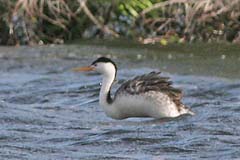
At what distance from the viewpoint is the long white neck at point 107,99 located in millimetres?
10891

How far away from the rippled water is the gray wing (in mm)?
330

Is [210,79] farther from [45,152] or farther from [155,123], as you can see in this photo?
[45,152]

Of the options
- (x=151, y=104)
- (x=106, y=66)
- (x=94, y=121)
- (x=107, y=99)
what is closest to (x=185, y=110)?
(x=151, y=104)

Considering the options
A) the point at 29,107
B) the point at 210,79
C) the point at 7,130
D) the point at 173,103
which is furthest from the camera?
the point at 210,79

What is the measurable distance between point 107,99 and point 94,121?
0.32 metres

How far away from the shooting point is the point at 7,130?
9.98m

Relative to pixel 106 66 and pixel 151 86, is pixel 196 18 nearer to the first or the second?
pixel 106 66

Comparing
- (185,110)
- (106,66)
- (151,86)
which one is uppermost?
(106,66)

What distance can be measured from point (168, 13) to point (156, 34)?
1.56ft

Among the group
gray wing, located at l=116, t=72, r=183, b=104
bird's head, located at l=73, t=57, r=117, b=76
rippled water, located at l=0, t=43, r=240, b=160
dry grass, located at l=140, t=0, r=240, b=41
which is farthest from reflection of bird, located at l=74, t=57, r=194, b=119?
dry grass, located at l=140, t=0, r=240, b=41

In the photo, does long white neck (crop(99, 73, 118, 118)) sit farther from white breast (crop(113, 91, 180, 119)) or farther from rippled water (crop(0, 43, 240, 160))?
white breast (crop(113, 91, 180, 119))

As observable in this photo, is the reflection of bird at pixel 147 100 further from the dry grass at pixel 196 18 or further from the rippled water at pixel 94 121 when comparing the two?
the dry grass at pixel 196 18

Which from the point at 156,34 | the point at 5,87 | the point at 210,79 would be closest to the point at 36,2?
the point at 156,34

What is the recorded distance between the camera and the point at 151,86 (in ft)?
35.1
